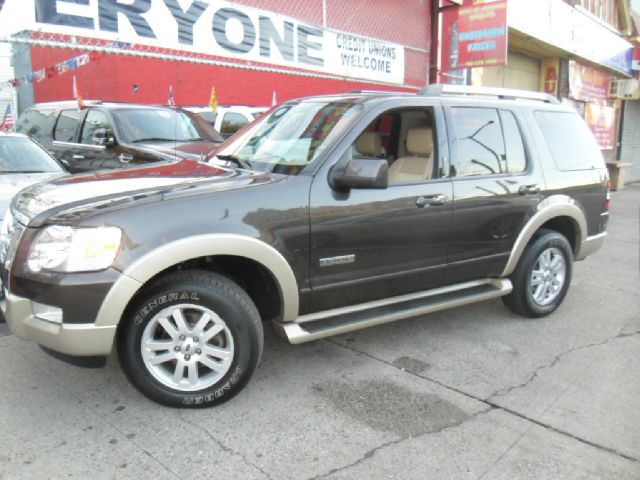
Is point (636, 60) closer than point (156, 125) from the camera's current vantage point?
No

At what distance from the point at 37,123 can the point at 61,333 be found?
21.5ft

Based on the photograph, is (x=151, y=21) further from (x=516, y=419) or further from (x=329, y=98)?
(x=516, y=419)

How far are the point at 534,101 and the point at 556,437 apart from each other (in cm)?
300

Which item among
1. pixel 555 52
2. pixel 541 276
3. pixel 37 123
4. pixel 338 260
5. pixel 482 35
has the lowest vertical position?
pixel 541 276

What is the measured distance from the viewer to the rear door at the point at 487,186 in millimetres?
4176

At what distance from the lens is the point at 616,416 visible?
3.29m

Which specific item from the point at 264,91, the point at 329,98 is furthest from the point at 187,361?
the point at 264,91

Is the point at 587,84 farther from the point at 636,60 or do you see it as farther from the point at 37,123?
the point at 37,123

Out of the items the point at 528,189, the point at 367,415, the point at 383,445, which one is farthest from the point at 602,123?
the point at 383,445

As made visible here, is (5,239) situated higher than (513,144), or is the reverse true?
(513,144)

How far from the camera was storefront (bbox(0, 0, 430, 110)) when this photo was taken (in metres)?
7.34

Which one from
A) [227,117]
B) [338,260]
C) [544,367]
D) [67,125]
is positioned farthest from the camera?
[227,117]

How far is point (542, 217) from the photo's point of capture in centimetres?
465

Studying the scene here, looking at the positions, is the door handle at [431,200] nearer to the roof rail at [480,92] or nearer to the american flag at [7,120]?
the roof rail at [480,92]
